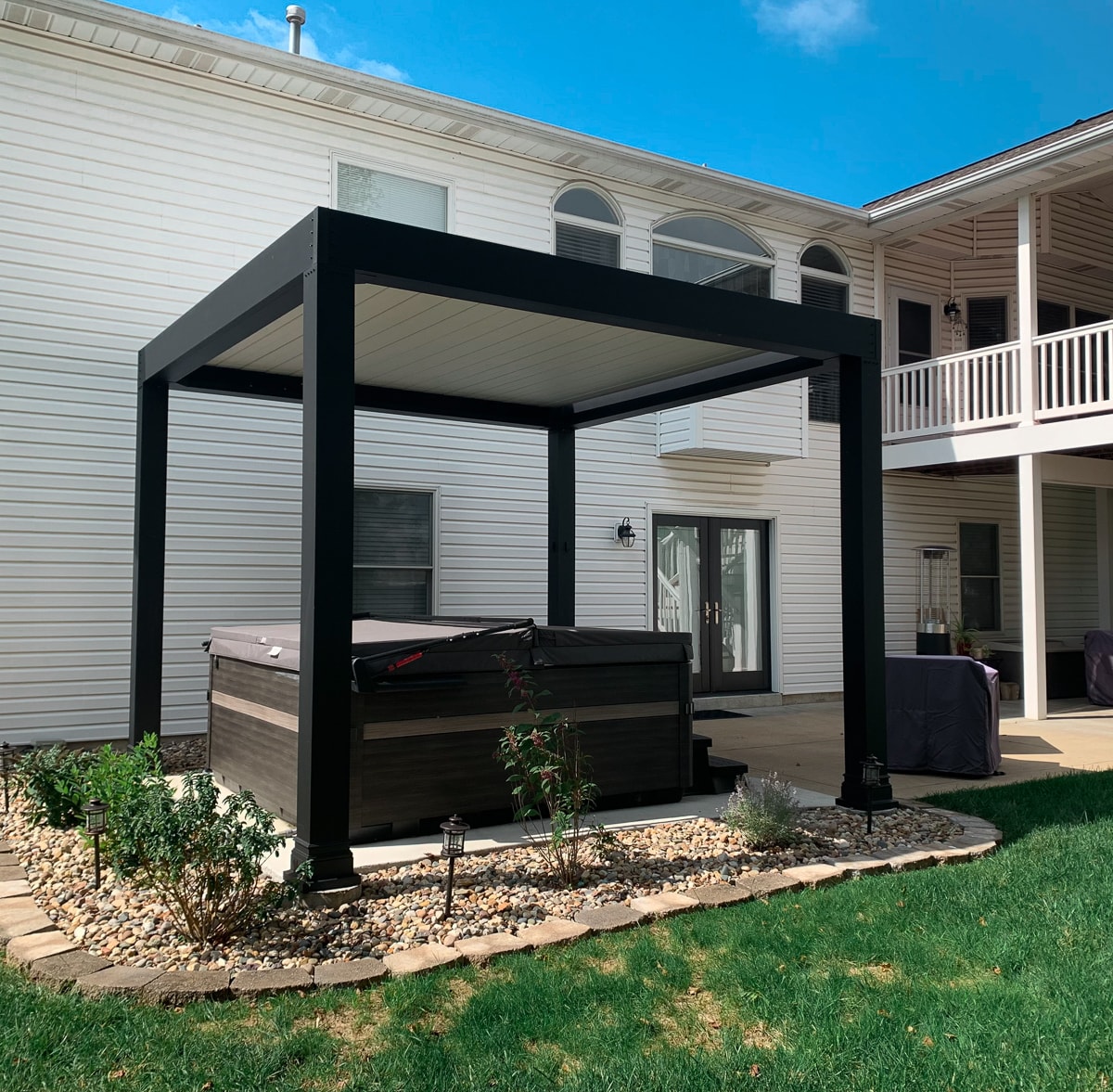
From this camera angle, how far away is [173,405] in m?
7.79

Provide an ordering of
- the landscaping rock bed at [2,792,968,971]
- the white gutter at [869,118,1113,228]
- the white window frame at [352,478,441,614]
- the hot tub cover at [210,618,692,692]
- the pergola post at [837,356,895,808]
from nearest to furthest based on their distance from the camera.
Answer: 1. the landscaping rock bed at [2,792,968,971]
2. the hot tub cover at [210,618,692,692]
3. the pergola post at [837,356,895,808]
4. the white window frame at [352,478,441,614]
5. the white gutter at [869,118,1113,228]

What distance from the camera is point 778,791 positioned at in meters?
4.80

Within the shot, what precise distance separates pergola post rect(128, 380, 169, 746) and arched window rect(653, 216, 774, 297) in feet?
17.8

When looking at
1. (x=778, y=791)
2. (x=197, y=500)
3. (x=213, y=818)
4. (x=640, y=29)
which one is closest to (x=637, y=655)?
(x=778, y=791)

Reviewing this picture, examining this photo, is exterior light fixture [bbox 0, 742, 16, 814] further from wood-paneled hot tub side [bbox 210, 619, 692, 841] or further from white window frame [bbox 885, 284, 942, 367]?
white window frame [bbox 885, 284, 942, 367]

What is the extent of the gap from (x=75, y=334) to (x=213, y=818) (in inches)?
200

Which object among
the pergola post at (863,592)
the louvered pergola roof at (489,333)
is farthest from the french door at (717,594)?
the pergola post at (863,592)

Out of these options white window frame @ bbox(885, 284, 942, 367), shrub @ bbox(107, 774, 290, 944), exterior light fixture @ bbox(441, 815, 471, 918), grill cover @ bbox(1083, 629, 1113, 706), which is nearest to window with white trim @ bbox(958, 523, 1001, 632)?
grill cover @ bbox(1083, 629, 1113, 706)

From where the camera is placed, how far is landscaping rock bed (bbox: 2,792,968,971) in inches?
134

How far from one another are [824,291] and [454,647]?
26.4ft

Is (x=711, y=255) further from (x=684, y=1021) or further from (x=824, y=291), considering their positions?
(x=684, y=1021)

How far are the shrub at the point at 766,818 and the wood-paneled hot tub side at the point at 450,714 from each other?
89 cm

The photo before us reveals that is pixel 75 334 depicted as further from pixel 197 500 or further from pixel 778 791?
pixel 778 791

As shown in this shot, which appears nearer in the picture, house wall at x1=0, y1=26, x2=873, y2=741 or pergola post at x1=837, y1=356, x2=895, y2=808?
pergola post at x1=837, y1=356, x2=895, y2=808
